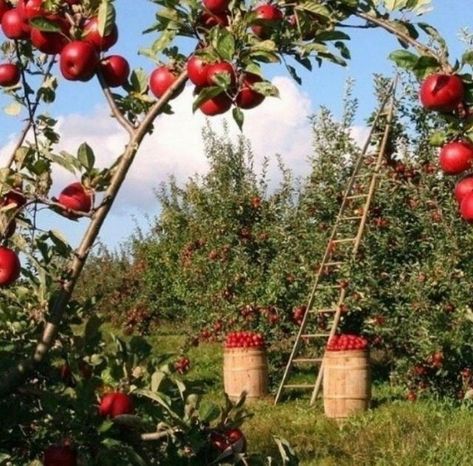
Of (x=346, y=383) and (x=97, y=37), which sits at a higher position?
(x=97, y=37)

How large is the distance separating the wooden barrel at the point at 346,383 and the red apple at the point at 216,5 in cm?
651

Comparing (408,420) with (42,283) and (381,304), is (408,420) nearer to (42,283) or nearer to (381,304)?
(381,304)

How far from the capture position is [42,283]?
1779mm

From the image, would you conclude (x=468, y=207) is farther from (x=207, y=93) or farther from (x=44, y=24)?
(x=44, y=24)

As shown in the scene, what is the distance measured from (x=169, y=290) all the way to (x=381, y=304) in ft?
24.6

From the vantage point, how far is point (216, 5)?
1608 mm

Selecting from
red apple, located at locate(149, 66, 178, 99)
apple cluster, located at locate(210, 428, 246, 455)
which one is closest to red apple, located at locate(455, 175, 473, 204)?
red apple, located at locate(149, 66, 178, 99)

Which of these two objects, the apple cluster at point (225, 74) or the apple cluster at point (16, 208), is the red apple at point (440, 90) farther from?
the apple cluster at point (16, 208)

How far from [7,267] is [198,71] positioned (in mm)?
439

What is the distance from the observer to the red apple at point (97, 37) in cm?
168

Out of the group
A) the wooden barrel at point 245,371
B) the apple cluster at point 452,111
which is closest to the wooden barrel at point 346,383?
the wooden barrel at point 245,371

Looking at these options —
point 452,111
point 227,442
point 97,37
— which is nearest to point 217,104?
point 97,37

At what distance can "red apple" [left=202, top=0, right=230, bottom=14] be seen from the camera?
1.60 m

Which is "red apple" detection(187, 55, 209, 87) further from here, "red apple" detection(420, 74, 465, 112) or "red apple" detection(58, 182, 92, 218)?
"red apple" detection(420, 74, 465, 112)
